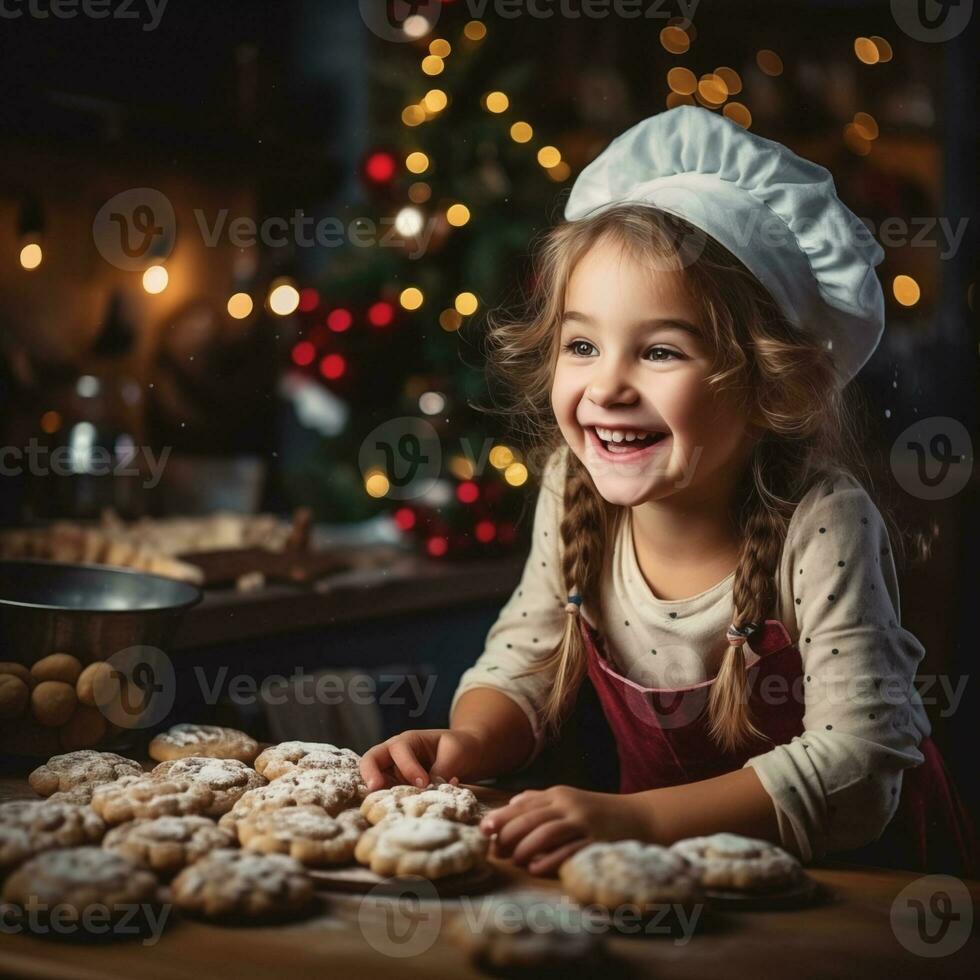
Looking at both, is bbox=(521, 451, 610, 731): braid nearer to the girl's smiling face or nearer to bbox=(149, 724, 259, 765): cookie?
the girl's smiling face

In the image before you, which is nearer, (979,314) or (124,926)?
(124,926)

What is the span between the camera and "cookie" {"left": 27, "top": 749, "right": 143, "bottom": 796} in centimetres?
88

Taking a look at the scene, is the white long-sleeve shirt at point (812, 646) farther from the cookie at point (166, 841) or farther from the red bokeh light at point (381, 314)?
the red bokeh light at point (381, 314)

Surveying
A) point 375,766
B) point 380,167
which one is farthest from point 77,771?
point 380,167

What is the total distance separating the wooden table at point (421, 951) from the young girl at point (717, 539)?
137mm

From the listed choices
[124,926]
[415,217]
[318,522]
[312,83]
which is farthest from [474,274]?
[124,926]

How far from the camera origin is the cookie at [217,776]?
85 cm

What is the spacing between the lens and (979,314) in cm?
311

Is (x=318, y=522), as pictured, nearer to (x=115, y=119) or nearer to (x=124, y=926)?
(x=115, y=119)

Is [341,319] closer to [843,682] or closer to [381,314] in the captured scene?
[381,314]

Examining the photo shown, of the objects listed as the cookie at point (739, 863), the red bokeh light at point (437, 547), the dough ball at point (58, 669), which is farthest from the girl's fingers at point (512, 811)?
the red bokeh light at point (437, 547)

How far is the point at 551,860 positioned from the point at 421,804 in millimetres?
118

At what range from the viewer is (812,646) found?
96 centimetres

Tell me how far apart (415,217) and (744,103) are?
144 cm
